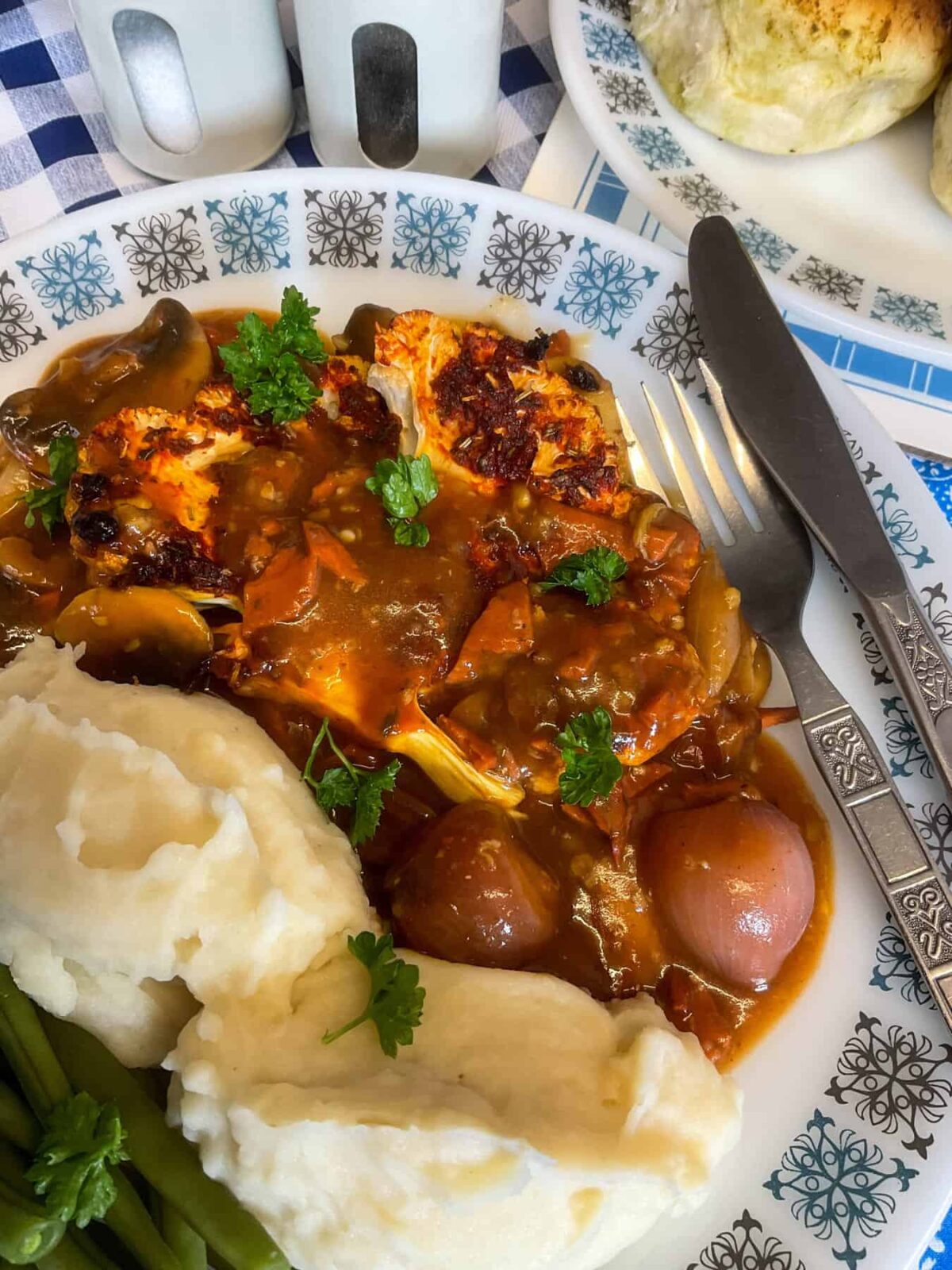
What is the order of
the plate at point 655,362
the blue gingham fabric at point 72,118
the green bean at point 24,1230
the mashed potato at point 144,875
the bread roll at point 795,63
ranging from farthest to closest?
the blue gingham fabric at point 72,118, the bread roll at point 795,63, the plate at point 655,362, the mashed potato at point 144,875, the green bean at point 24,1230

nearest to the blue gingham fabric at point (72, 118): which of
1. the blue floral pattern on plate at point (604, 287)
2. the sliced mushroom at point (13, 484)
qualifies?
the blue floral pattern on plate at point (604, 287)

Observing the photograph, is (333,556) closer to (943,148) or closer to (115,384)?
(115,384)

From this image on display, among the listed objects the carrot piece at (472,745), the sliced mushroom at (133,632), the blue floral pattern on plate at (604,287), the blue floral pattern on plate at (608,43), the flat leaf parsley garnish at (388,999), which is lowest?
the flat leaf parsley garnish at (388,999)

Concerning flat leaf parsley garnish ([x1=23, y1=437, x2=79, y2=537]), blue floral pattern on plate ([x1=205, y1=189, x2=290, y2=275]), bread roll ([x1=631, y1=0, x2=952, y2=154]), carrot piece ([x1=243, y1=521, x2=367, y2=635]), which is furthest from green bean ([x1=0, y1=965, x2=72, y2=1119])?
bread roll ([x1=631, y1=0, x2=952, y2=154])

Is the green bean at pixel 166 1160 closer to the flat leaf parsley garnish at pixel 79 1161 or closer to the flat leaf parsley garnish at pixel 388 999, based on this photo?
the flat leaf parsley garnish at pixel 79 1161

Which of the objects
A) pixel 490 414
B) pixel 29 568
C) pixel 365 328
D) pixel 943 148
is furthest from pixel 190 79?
pixel 943 148

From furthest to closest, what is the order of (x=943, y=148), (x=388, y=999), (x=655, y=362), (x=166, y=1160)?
(x=943, y=148)
(x=655, y=362)
(x=388, y=999)
(x=166, y=1160)
